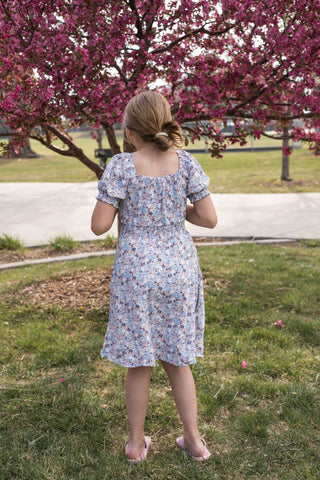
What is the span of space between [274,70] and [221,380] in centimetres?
251

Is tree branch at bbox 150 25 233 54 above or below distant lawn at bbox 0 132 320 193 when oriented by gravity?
above

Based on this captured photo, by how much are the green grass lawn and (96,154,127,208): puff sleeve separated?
1.27 m

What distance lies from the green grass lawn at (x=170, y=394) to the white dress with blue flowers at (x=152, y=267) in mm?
567

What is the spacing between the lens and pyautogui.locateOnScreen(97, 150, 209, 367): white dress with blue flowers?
2.32m

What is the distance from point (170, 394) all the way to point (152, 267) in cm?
116

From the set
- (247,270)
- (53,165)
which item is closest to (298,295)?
(247,270)

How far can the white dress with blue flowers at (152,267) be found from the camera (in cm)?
232

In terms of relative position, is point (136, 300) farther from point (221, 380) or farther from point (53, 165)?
point (53, 165)

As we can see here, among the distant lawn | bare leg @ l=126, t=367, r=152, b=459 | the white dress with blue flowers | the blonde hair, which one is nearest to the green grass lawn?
bare leg @ l=126, t=367, r=152, b=459

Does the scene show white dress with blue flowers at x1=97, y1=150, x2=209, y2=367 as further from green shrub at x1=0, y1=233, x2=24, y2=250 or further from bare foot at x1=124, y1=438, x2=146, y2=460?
green shrub at x1=0, y1=233, x2=24, y2=250

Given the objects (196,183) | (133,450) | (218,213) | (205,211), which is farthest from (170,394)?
(218,213)

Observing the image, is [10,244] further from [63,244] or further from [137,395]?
[137,395]

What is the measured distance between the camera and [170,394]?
10.3 feet

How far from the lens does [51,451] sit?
8.46 feet
